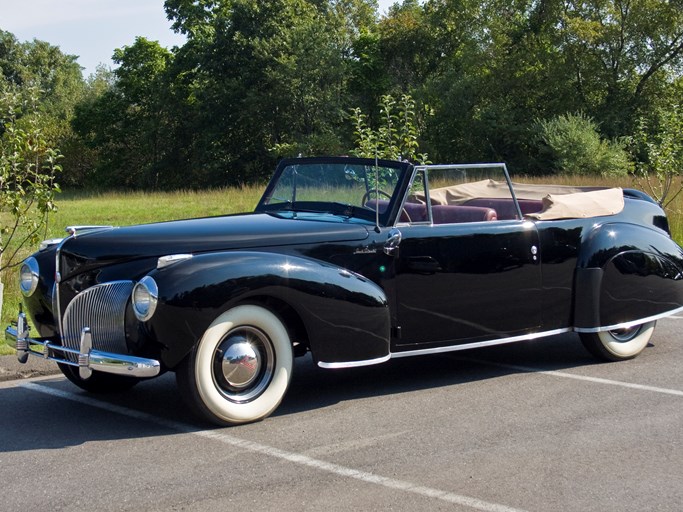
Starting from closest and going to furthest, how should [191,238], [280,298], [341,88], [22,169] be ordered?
[280,298] → [191,238] → [22,169] → [341,88]

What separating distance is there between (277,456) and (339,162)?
8.75 feet

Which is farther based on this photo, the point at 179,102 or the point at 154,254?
the point at 179,102

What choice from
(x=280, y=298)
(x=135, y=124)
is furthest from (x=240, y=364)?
(x=135, y=124)

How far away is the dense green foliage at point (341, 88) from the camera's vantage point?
1842 inches

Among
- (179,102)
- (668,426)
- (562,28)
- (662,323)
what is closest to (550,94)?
(562,28)

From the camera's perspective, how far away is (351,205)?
6.39m

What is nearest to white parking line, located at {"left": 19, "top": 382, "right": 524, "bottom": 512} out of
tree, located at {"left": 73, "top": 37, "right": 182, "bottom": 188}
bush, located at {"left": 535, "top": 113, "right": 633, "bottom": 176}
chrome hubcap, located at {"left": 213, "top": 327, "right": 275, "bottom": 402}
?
chrome hubcap, located at {"left": 213, "top": 327, "right": 275, "bottom": 402}

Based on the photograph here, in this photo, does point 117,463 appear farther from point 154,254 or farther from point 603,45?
point 603,45

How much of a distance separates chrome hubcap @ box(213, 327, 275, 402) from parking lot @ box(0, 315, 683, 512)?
223 mm

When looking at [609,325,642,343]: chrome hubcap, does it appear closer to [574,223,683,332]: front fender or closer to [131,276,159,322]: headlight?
[574,223,683,332]: front fender

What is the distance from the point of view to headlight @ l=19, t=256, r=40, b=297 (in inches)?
232

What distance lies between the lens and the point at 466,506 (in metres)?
4.00

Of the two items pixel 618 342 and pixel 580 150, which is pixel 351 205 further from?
pixel 580 150

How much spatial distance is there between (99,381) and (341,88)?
4582 centimetres
